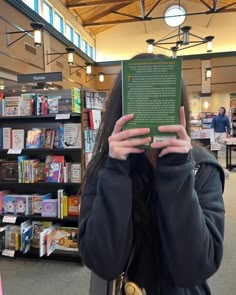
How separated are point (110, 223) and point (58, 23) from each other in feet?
30.8

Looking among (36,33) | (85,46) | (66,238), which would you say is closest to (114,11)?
(85,46)

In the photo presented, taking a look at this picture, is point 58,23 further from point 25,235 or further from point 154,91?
point 154,91

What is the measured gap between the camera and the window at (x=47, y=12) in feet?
26.4

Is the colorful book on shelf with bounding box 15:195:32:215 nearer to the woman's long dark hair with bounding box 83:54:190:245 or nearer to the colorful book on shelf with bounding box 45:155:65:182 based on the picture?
the colorful book on shelf with bounding box 45:155:65:182

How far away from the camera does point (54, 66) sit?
869cm

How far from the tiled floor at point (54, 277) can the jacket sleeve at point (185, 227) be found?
1.97 meters


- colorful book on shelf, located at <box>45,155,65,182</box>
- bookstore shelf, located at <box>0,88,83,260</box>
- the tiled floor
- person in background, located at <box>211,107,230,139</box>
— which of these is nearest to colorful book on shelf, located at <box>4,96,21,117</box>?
bookstore shelf, located at <box>0,88,83,260</box>

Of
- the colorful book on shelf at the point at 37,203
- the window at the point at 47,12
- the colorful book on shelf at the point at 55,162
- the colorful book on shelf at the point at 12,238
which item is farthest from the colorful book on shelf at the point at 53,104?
the window at the point at 47,12

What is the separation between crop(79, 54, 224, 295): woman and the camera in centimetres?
69

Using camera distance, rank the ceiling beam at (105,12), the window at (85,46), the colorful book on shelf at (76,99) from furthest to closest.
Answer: the window at (85,46) < the ceiling beam at (105,12) < the colorful book on shelf at (76,99)

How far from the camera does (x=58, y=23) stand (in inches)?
355

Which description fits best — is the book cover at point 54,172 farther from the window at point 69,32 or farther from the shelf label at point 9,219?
the window at point 69,32

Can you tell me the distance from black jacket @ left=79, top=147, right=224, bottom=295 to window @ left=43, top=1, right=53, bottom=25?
8.43 m

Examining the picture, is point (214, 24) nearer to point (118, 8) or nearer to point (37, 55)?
point (118, 8)
